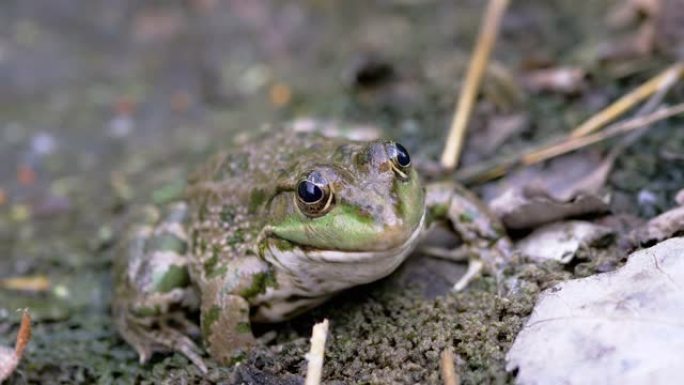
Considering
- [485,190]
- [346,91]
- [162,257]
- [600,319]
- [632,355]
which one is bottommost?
[632,355]

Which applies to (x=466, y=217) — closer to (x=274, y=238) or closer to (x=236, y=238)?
(x=274, y=238)

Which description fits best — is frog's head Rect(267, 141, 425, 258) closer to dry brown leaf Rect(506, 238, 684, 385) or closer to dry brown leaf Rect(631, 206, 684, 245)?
dry brown leaf Rect(506, 238, 684, 385)

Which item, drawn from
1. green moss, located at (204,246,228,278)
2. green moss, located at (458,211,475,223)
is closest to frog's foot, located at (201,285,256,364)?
green moss, located at (204,246,228,278)

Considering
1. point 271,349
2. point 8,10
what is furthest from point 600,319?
point 8,10

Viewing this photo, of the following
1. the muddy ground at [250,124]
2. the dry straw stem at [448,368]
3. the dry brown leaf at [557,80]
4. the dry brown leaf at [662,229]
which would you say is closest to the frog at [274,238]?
the muddy ground at [250,124]

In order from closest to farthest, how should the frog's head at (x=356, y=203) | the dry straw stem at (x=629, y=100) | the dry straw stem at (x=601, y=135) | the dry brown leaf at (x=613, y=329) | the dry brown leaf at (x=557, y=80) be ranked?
the dry brown leaf at (x=613, y=329) < the frog's head at (x=356, y=203) < the dry straw stem at (x=601, y=135) < the dry straw stem at (x=629, y=100) < the dry brown leaf at (x=557, y=80)

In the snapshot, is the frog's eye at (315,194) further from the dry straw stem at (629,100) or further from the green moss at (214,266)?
the dry straw stem at (629,100)

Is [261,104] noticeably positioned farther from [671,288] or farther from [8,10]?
[671,288]

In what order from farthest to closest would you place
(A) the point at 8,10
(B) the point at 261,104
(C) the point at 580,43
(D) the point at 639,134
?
(A) the point at 8,10
(B) the point at 261,104
(C) the point at 580,43
(D) the point at 639,134
